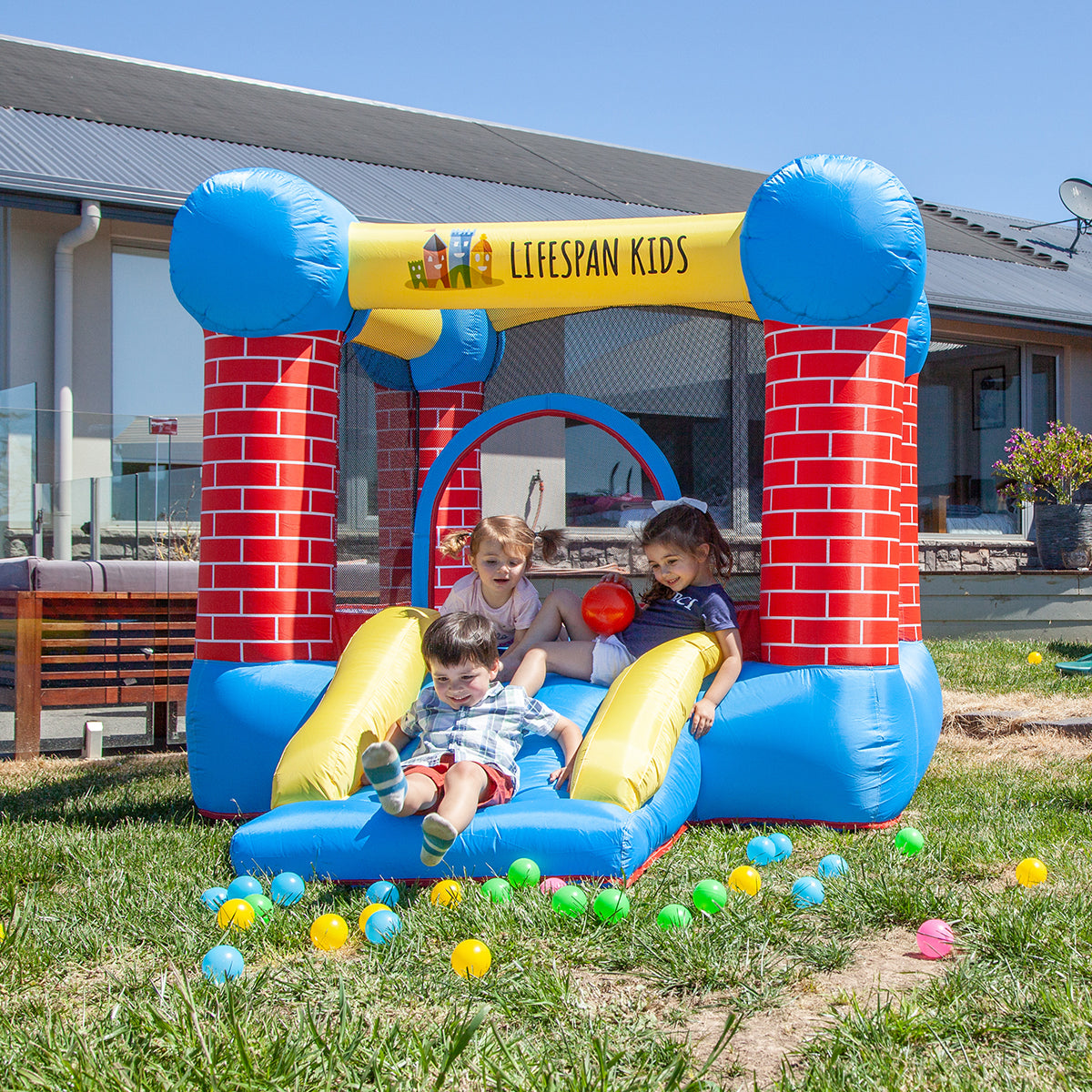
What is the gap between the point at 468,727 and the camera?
4043mm

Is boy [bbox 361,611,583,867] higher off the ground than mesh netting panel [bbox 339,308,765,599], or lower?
lower

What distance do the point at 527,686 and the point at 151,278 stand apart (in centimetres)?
669

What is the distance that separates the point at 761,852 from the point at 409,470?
11.0 feet

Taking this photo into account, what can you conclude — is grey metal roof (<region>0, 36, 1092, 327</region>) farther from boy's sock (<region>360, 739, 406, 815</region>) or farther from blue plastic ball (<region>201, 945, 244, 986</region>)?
blue plastic ball (<region>201, 945, 244, 986</region>)

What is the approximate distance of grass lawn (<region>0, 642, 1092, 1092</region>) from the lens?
7.27ft

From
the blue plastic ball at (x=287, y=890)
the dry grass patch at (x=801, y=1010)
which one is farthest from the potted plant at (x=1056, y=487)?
the blue plastic ball at (x=287, y=890)

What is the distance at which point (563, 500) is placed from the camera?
9828 mm

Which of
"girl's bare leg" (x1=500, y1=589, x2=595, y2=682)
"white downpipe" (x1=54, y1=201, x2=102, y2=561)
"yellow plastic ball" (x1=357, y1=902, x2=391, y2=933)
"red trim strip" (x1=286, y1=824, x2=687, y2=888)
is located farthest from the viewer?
"white downpipe" (x1=54, y1=201, x2=102, y2=561)

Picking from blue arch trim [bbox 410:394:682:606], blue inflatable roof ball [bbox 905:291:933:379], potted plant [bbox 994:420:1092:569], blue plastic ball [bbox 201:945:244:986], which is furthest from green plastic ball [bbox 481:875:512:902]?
potted plant [bbox 994:420:1092:569]

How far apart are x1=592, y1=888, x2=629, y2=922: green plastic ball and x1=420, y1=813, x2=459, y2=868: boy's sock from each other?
1.48ft

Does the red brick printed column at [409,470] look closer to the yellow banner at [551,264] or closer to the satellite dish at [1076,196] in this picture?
the yellow banner at [551,264]

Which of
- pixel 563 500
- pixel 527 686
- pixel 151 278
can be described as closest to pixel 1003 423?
pixel 563 500

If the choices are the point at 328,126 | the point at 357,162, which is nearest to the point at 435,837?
the point at 357,162

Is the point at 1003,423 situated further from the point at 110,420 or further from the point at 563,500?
the point at 110,420
